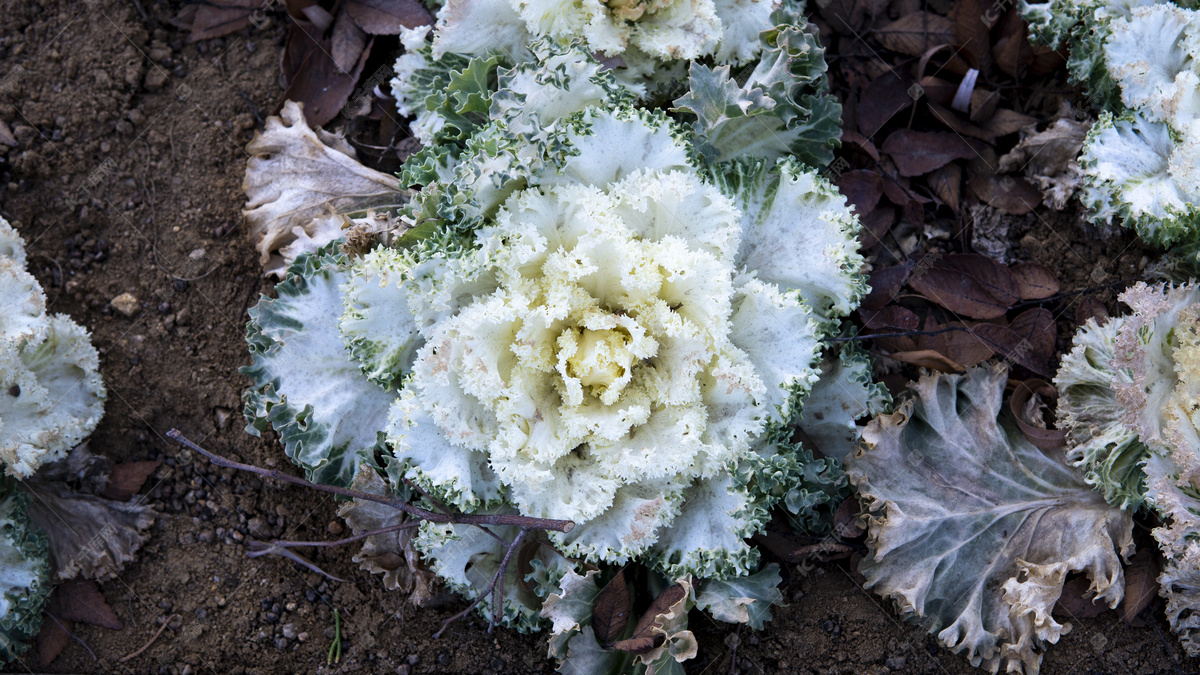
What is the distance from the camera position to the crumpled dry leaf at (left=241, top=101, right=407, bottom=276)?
11.1 feet

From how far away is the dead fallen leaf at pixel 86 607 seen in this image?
3.23 metres

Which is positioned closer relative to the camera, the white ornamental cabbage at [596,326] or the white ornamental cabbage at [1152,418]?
the white ornamental cabbage at [596,326]

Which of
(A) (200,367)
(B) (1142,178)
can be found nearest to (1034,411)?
(B) (1142,178)

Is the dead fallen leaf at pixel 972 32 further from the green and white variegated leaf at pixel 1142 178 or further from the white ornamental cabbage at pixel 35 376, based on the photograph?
the white ornamental cabbage at pixel 35 376

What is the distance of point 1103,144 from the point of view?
2910 mm

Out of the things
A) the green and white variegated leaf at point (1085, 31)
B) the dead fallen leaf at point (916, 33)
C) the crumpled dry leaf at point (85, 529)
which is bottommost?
the crumpled dry leaf at point (85, 529)

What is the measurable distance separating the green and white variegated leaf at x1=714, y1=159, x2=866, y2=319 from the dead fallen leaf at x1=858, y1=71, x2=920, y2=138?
0.70m

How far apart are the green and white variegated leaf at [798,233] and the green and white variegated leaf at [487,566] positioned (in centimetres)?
115

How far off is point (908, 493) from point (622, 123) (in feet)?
5.05

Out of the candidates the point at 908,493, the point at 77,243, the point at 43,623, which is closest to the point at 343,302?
the point at 77,243

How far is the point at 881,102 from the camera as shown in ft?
11.1

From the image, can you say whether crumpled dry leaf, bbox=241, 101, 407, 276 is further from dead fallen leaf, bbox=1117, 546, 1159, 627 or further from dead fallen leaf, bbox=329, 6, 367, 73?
dead fallen leaf, bbox=1117, 546, 1159, 627

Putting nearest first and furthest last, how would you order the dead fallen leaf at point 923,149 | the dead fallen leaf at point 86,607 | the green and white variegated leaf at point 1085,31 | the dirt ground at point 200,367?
the green and white variegated leaf at point 1085,31 < the dirt ground at point 200,367 < the dead fallen leaf at point 86,607 < the dead fallen leaf at point 923,149

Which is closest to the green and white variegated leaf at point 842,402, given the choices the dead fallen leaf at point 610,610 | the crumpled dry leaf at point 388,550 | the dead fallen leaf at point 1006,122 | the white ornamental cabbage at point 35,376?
the dead fallen leaf at point 610,610
